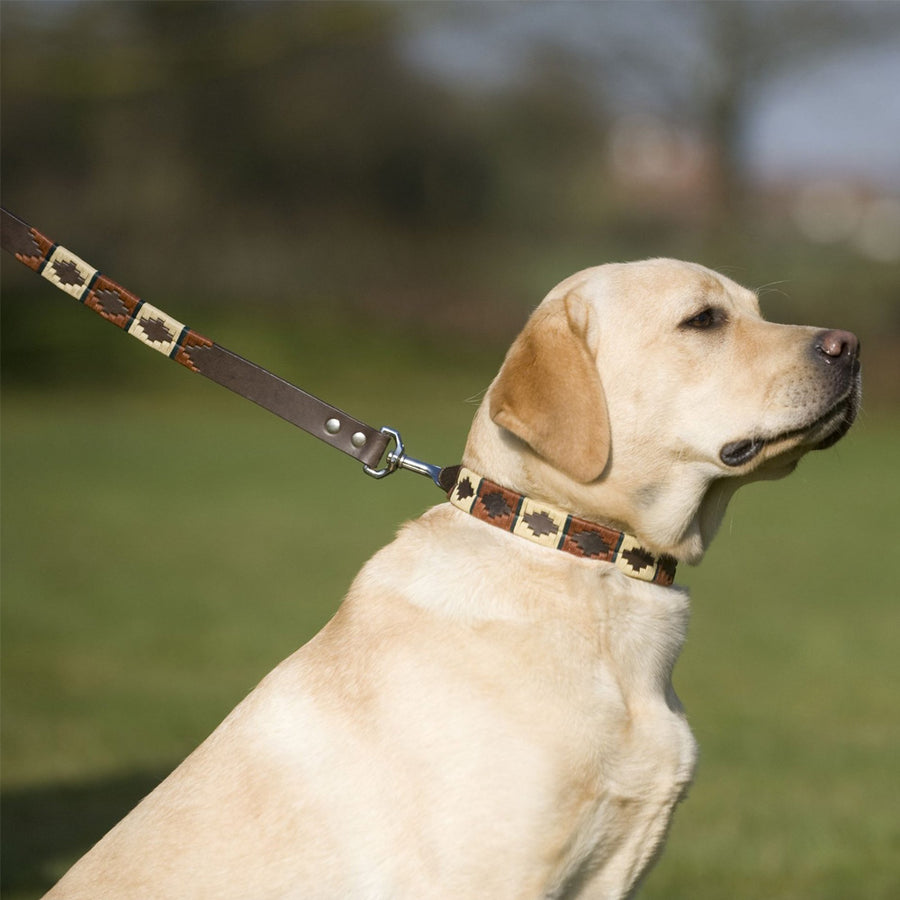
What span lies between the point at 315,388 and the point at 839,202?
17.5m

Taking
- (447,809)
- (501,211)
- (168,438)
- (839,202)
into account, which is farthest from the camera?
(501,211)

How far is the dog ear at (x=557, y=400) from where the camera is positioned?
10.0ft

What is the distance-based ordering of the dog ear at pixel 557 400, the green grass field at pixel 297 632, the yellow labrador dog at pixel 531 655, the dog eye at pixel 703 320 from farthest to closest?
the green grass field at pixel 297 632
the dog eye at pixel 703 320
the dog ear at pixel 557 400
the yellow labrador dog at pixel 531 655

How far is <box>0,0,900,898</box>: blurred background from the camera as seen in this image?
7324mm

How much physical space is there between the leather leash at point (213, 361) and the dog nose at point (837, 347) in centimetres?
102

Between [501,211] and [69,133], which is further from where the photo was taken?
[501,211]

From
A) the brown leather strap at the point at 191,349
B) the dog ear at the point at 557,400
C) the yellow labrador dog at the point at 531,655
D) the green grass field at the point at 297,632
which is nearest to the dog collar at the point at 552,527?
the yellow labrador dog at the point at 531,655

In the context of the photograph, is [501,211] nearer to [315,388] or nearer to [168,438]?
[315,388]

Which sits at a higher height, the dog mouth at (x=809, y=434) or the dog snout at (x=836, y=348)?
the dog snout at (x=836, y=348)

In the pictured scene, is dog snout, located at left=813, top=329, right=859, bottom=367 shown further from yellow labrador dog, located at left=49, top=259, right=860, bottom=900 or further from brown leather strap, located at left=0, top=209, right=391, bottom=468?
brown leather strap, located at left=0, top=209, right=391, bottom=468

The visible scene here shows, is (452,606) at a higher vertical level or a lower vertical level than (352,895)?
higher

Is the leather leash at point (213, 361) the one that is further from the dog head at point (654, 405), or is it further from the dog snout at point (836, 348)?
the dog snout at point (836, 348)

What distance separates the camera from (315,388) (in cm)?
2933

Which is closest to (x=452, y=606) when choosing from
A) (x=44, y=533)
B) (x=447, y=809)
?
(x=447, y=809)
